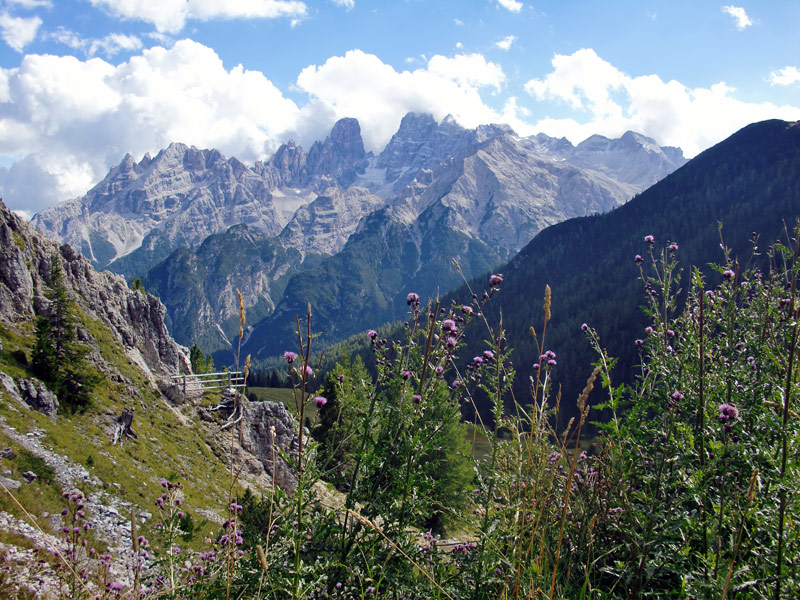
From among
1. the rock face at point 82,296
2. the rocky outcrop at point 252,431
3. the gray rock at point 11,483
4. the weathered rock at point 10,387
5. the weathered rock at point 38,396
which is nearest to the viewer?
the gray rock at point 11,483

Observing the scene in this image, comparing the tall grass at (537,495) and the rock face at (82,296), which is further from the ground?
the rock face at (82,296)

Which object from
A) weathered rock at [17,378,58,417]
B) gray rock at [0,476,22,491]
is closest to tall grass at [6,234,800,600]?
gray rock at [0,476,22,491]

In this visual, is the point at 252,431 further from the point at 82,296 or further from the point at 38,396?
the point at 38,396

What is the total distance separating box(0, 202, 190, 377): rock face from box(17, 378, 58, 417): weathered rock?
6.76 m

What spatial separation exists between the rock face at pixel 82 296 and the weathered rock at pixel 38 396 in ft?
22.2

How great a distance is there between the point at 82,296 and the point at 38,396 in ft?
40.5

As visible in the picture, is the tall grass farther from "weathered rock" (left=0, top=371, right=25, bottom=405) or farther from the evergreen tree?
the evergreen tree

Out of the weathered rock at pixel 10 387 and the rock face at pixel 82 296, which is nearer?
the weathered rock at pixel 10 387

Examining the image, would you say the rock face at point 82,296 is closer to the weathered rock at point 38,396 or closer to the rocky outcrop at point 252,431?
the rocky outcrop at point 252,431

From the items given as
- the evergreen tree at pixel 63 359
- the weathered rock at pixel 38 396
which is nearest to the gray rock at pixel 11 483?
the weathered rock at pixel 38 396

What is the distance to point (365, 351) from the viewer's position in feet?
599

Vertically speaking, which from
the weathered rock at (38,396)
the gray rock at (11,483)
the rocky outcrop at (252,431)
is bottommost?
the rocky outcrop at (252,431)

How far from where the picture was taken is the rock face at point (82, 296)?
24781 mm

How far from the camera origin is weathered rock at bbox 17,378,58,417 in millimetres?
18766
